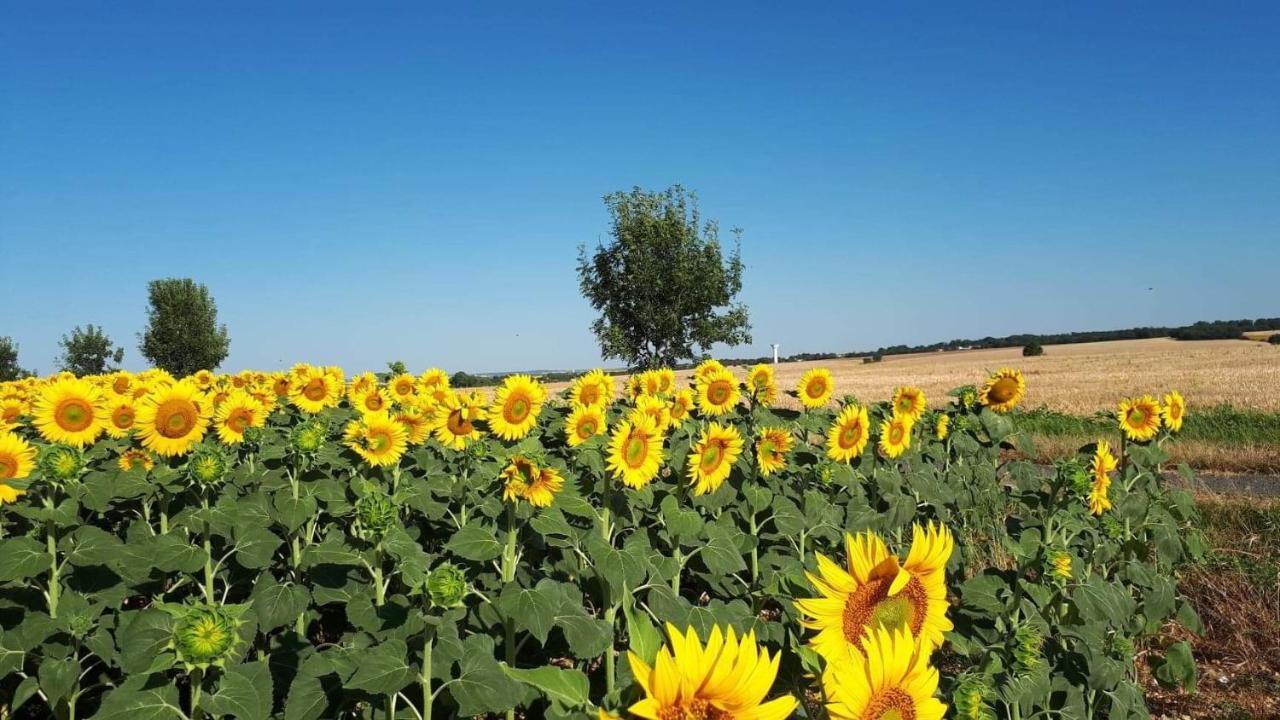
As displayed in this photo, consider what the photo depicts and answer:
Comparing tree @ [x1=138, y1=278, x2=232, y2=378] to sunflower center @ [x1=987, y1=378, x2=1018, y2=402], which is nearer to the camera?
sunflower center @ [x1=987, y1=378, x2=1018, y2=402]

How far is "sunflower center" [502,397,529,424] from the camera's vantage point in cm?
463

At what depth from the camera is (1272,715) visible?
3961mm

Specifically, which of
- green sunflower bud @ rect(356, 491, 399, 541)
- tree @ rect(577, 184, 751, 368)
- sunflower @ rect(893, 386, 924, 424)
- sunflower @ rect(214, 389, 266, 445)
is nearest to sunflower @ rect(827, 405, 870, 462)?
sunflower @ rect(893, 386, 924, 424)

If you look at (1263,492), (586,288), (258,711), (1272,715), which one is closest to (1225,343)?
(586,288)

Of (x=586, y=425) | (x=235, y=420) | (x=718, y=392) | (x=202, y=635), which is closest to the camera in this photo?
(x=202, y=635)

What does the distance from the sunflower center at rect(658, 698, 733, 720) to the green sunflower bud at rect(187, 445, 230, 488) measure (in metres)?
3.15

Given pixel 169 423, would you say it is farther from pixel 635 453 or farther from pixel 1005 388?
pixel 1005 388

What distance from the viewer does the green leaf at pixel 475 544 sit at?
2.88m

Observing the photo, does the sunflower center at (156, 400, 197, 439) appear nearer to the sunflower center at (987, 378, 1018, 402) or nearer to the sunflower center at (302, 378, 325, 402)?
the sunflower center at (302, 378, 325, 402)

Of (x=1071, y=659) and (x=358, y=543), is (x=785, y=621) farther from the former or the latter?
(x=358, y=543)

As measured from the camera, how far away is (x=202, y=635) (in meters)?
2.00

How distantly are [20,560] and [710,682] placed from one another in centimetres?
344

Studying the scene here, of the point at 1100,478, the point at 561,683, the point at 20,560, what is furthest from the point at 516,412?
the point at 561,683

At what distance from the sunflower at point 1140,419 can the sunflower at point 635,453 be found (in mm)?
3565
